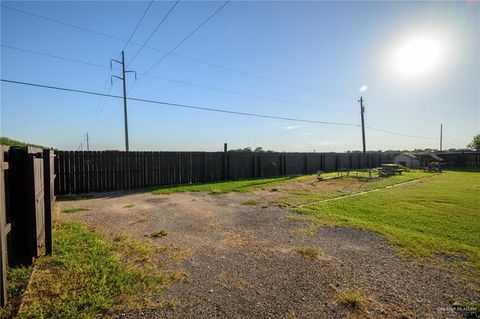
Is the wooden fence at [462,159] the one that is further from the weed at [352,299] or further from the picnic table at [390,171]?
the weed at [352,299]

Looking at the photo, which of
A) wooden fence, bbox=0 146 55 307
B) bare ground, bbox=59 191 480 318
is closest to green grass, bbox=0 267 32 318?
wooden fence, bbox=0 146 55 307

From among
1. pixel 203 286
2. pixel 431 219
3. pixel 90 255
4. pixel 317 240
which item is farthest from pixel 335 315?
pixel 431 219

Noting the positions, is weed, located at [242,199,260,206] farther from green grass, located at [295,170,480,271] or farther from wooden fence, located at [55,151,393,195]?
wooden fence, located at [55,151,393,195]

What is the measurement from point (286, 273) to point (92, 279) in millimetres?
2310

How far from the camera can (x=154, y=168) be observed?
1219cm

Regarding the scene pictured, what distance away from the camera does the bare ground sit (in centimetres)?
249

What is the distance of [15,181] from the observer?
3.08m

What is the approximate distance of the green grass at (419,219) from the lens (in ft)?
13.8

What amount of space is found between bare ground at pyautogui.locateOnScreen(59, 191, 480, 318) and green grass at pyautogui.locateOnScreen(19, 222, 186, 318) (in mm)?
282

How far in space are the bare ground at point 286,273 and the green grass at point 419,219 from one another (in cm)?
55

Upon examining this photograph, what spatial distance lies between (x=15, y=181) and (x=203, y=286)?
260 centimetres

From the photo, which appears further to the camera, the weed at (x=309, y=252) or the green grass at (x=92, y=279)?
the weed at (x=309, y=252)

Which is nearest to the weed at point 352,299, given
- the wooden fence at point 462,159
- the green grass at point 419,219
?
the green grass at point 419,219

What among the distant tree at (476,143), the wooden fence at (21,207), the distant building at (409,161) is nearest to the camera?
the wooden fence at (21,207)
